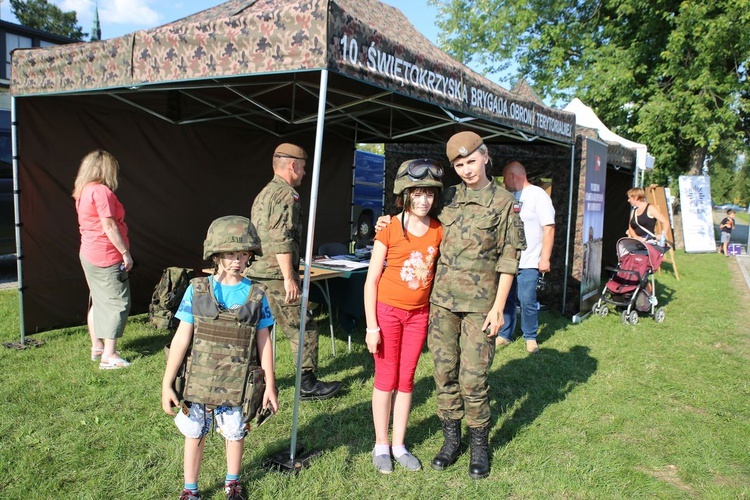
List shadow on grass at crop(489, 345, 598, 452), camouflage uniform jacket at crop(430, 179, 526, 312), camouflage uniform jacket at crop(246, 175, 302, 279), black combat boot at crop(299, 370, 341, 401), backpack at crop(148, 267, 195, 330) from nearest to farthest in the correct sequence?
camouflage uniform jacket at crop(430, 179, 526, 312), camouflage uniform jacket at crop(246, 175, 302, 279), shadow on grass at crop(489, 345, 598, 452), black combat boot at crop(299, 370, 341, 401), backpack at crop(148, 267, 195, 330)

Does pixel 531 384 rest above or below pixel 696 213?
below

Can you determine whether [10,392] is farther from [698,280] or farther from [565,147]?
[698,280]

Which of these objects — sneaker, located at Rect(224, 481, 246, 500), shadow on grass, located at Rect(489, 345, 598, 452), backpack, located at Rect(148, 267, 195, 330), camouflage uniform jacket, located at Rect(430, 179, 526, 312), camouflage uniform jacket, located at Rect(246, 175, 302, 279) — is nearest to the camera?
sneaker, located at Rect(224, 481, 246, 500)

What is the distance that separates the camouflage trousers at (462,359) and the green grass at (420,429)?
1.34 ft

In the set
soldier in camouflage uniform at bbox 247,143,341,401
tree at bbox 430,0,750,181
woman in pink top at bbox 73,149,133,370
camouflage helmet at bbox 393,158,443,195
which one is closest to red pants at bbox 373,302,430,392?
camouflage helmet at bbox 393,158,443,195

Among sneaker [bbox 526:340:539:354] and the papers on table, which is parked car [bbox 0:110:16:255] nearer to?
the papers on table

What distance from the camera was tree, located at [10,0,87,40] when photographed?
3750 centimetres

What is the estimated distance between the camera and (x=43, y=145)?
5043 mm

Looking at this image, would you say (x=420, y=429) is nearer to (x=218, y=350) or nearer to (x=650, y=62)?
(x=218, y=350)

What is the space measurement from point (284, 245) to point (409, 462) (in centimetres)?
154

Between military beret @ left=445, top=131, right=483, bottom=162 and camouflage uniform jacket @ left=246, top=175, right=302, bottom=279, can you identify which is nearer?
military beret @ left=445, top=131, right=483, bottom=162

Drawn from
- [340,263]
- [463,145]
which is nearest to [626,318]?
[340,263]

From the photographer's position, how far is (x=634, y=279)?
22.3 ft

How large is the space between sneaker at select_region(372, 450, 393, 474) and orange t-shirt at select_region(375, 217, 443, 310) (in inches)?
34.7
